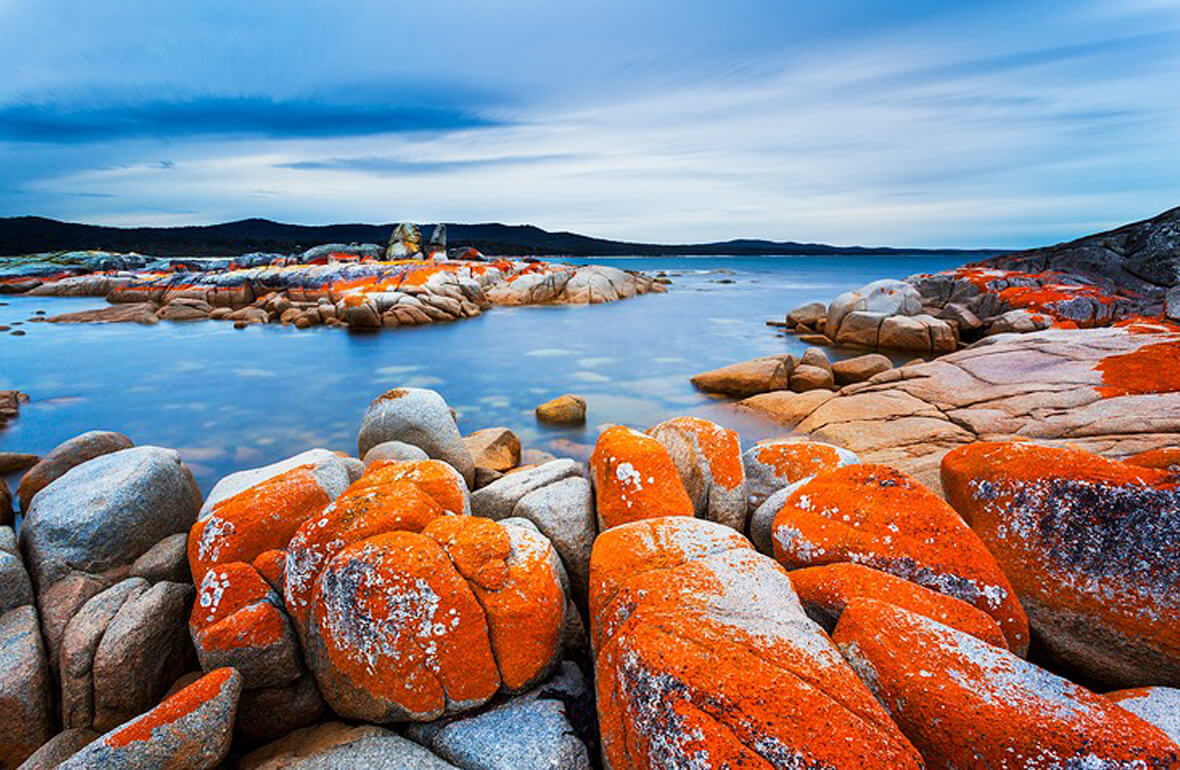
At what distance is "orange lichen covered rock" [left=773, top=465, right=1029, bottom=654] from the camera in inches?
135

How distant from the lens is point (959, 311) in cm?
2206

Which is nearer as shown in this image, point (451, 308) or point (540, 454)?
point (540, 454)

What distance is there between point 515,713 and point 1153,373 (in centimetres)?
1060

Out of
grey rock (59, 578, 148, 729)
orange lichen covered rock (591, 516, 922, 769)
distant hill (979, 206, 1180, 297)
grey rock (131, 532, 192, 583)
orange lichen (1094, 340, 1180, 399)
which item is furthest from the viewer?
distant hill (979, 206, 1180, 297)

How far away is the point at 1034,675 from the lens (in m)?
2.60

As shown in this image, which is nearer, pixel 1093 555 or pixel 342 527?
pixel 1093 555

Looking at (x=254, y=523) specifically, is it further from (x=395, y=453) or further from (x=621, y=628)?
(x=621, y=628)

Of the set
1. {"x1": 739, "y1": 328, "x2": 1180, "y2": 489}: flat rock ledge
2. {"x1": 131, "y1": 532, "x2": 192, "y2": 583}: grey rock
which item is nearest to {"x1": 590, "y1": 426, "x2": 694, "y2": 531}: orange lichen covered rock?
{"x1": 739, "y1": 328, "x2": 1180, "y2": 489}: flat rock ledge

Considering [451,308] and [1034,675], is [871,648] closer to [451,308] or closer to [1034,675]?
[1034,675]

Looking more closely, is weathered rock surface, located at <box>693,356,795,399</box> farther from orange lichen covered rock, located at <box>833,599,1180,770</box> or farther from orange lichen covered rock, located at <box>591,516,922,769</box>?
orange lichen covered rock, located at <box>833,599,1180,770</box>

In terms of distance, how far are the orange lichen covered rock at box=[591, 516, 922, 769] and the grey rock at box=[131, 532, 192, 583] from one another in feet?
12.4

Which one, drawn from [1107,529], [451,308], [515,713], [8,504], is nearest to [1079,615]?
[1107,529]

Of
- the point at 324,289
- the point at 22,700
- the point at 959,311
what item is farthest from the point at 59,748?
the point at 324,289

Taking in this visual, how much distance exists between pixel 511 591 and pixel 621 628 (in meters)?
0.91
